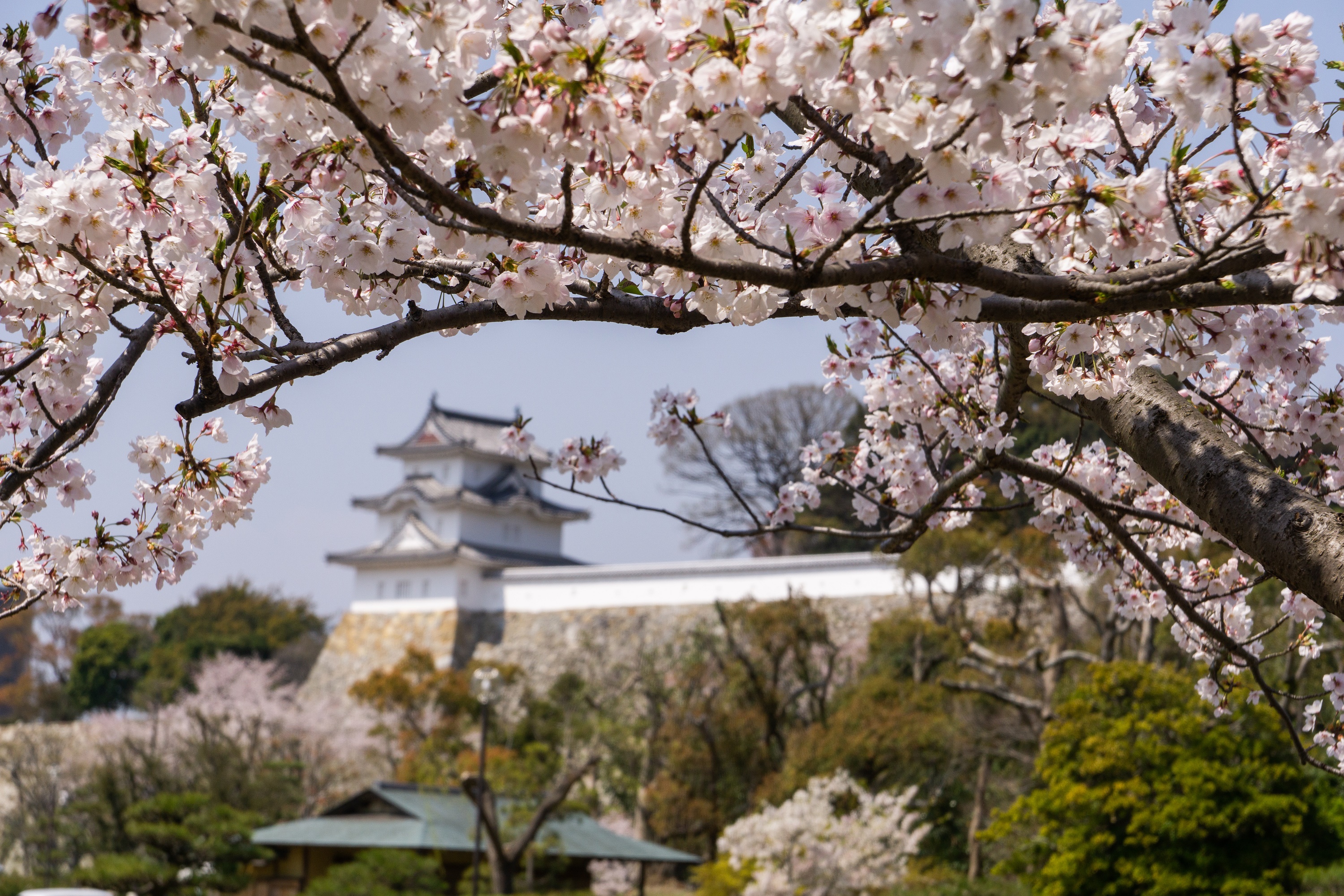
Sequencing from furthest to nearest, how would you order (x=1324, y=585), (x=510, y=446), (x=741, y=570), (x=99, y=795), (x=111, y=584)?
(x=741, y=570) → (x=99, y=795) → (x=510, y=446) → (x=111, y=584) → (x=1324, y=585)

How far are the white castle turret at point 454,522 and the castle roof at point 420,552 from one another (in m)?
0.02

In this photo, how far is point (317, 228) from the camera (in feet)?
6.89

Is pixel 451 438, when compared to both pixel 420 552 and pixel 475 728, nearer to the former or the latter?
pixel 420 552

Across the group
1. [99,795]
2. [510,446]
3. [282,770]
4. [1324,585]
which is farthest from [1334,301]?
[282,770]

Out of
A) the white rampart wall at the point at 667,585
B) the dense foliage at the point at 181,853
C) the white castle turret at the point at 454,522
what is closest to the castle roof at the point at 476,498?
the white castle turret at the point at 454,522

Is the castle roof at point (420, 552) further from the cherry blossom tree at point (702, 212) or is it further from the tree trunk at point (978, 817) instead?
the cherry blossom tree at point (702, 212)

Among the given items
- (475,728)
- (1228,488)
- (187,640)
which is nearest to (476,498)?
(475,728)

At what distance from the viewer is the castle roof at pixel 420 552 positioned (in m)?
24.6

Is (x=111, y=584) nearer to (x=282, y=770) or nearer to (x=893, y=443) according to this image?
(x=893, y=443)

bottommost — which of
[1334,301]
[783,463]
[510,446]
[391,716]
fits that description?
[391,716]

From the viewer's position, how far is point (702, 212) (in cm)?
203

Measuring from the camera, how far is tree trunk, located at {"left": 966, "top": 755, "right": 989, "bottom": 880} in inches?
460

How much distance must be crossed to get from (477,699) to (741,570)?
5.59 m

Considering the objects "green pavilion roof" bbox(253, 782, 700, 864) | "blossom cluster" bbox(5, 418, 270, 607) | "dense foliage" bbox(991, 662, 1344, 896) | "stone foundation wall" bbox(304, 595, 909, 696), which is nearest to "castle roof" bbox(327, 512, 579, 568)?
"stone foundation wall" bbox(304, 595, 909, 696)
